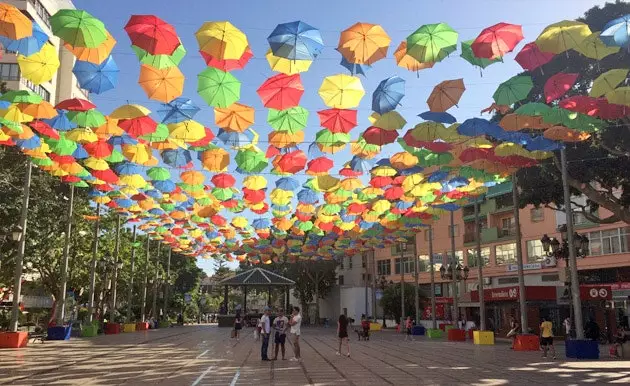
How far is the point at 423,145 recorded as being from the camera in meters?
15.8

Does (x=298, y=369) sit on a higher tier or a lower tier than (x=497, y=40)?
lower

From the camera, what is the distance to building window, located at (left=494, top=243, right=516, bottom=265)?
4372 centimetres

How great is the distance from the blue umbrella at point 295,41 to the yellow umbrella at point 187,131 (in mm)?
4744

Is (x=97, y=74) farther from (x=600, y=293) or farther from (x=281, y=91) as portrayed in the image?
(x=600, y=293)

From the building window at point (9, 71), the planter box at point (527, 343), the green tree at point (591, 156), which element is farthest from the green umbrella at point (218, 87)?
the building window at point (9, 71)

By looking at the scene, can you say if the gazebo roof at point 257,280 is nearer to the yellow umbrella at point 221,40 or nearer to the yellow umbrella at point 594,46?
the yellow umbrella at point 221,40

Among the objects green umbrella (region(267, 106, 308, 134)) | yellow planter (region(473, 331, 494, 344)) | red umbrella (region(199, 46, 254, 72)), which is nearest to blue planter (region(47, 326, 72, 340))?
green umbrella (region(267, 106, 308, 134))

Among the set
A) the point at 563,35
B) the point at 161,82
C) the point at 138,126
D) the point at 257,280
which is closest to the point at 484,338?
the point at 563,35

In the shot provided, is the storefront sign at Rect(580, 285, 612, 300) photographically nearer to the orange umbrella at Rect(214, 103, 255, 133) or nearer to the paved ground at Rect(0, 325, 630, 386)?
the paved ground at Rect(0, 325, 630, 386)

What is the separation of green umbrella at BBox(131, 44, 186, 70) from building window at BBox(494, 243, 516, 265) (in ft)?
123

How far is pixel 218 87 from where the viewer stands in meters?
12.2

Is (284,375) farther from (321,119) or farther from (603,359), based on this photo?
(603,359)

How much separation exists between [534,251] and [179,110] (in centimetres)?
3448

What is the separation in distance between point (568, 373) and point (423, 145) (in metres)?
7.03
